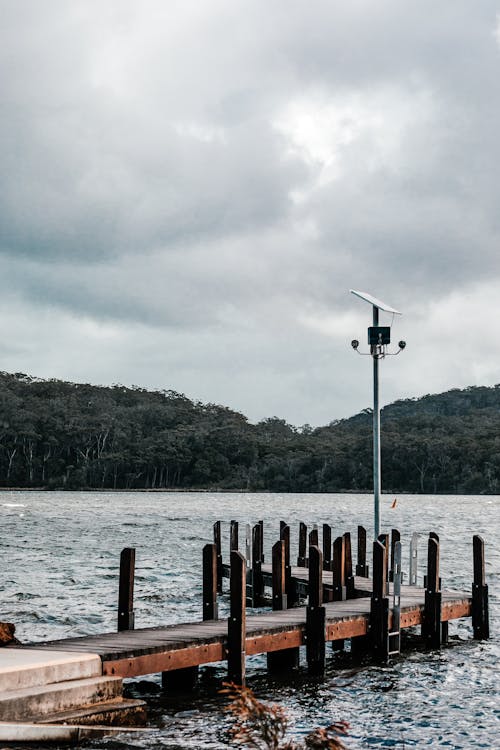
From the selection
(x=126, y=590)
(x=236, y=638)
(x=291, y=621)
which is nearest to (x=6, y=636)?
(x=236, y=638)

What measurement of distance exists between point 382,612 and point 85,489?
180m

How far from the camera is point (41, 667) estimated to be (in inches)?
437

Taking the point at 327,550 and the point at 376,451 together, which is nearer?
the point at 376,451

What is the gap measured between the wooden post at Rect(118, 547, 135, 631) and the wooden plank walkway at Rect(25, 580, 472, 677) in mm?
1301

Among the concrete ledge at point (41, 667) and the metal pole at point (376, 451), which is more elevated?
the metal pole at point (376, 451)

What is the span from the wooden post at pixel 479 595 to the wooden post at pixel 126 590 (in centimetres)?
754

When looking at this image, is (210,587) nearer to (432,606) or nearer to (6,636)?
(432,606)

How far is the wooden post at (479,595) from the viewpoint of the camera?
65.5 ft

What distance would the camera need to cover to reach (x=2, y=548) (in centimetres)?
4750

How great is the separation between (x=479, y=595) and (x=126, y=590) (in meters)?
7.78

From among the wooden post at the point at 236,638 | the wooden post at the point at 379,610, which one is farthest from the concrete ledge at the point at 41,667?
the wooden post at the point at 379,610

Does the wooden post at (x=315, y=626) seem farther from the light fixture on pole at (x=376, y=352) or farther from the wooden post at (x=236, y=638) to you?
the light fixture on pole at (x=376, y=352)

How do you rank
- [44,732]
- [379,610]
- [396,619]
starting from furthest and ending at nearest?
[396,619] < [379,610] < [44,732]

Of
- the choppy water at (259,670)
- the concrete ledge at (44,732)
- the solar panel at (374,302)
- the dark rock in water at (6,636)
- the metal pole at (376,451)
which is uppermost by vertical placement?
the solar panel at (374,302)
